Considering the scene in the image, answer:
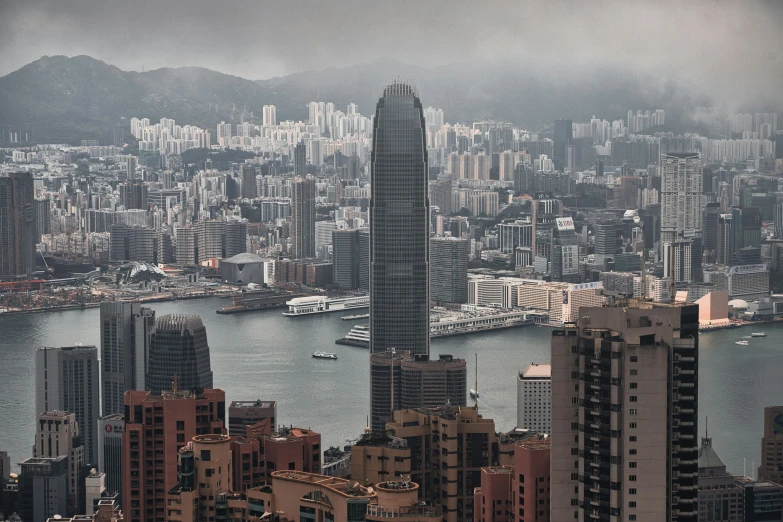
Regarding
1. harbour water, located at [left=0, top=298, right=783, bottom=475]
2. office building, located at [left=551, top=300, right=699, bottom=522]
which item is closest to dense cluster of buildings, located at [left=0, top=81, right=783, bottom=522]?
office building, located at [left=551, top=300, right=699, bottom=522]

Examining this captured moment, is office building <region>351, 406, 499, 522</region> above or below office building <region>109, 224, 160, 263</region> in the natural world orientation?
below

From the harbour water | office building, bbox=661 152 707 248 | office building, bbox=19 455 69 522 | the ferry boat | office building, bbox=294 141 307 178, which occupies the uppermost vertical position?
office building, bbox=294 141 307 178

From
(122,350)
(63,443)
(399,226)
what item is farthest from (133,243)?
(63,443)

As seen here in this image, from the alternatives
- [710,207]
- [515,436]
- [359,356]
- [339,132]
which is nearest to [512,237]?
[339,132]

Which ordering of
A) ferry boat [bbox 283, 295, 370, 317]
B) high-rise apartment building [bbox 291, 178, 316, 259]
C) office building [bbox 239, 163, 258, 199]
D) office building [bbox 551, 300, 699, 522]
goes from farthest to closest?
office building [bbox 239, 163, 258, 199] → high-rise apartment building [bbox 291, 178, 316, 259] → ferry boat [bbox 283, 295, 370, 317] → office building [bbox 551, 300, 699, 522]

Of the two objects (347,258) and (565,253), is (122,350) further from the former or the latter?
(565,253)

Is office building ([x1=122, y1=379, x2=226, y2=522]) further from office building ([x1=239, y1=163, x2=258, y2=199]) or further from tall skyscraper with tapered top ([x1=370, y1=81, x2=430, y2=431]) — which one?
office building ([x1=239, y1=163, x2=258, y2=199])
